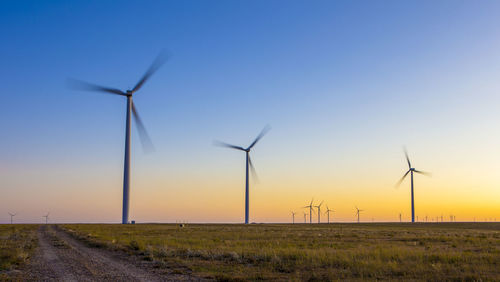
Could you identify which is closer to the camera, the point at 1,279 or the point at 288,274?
the point at 1,279

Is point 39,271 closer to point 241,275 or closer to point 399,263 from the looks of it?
point 241,275

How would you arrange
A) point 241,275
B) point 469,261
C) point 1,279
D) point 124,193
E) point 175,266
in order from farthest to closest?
point 124,193, point 469,261, point 175,266, point 241,275, point 1,279

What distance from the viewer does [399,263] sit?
944 inches

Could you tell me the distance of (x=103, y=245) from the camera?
1468 inches

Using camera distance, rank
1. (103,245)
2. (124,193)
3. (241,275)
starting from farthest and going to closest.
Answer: (124,193) < (103,245) < (241,275)

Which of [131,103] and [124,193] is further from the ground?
[131,103]

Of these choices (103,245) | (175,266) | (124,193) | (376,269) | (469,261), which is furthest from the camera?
(124,193)

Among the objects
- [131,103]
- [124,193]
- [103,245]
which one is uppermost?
[131,103]

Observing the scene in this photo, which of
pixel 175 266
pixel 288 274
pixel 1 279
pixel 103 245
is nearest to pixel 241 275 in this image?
pixel 288 274

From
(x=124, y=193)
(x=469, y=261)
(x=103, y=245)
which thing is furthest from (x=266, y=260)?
(x=124, y=193)

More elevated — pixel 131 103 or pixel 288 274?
pixel 131 103

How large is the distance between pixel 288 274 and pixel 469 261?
1180cm

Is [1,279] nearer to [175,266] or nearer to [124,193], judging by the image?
[175,266]

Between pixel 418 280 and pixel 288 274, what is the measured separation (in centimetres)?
582
